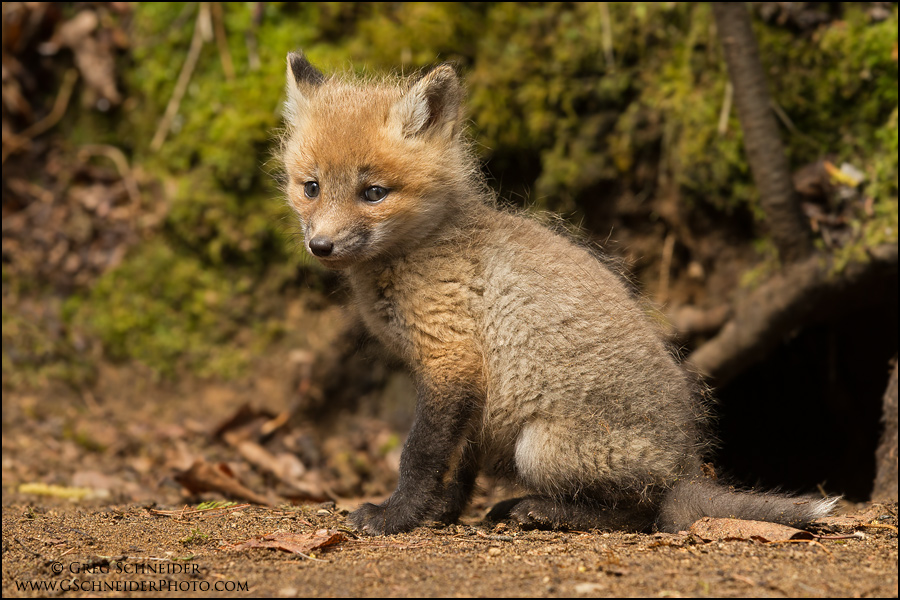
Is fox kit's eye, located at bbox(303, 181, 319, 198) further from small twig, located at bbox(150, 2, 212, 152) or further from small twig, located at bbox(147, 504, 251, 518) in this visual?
small twig, located at bbox(150, 2, 212, 152)

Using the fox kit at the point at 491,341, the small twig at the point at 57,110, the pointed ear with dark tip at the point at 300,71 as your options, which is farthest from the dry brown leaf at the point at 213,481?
the small twig at the point at 57,110

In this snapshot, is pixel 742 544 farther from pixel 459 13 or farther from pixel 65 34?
pixel 65 34

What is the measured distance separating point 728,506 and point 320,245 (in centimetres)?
235

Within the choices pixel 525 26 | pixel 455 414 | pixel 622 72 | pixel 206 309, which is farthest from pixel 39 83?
pixel 455 414

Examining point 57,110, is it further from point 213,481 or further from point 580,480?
point 580,480

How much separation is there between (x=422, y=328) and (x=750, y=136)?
2.94 meters

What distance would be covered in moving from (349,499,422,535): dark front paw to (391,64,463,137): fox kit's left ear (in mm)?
1968

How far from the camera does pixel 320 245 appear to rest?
3631 millimetres

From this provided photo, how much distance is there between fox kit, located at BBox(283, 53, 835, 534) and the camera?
11.9 ft

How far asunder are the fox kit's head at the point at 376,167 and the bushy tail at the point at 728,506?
1892 mm

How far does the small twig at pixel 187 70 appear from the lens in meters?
6.85

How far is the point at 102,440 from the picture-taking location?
6238 mm

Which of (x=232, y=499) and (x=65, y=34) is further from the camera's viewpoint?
(x=65, y=34)

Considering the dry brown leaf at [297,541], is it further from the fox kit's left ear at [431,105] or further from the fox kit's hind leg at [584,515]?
the fox kit's left ear at [431,105]
